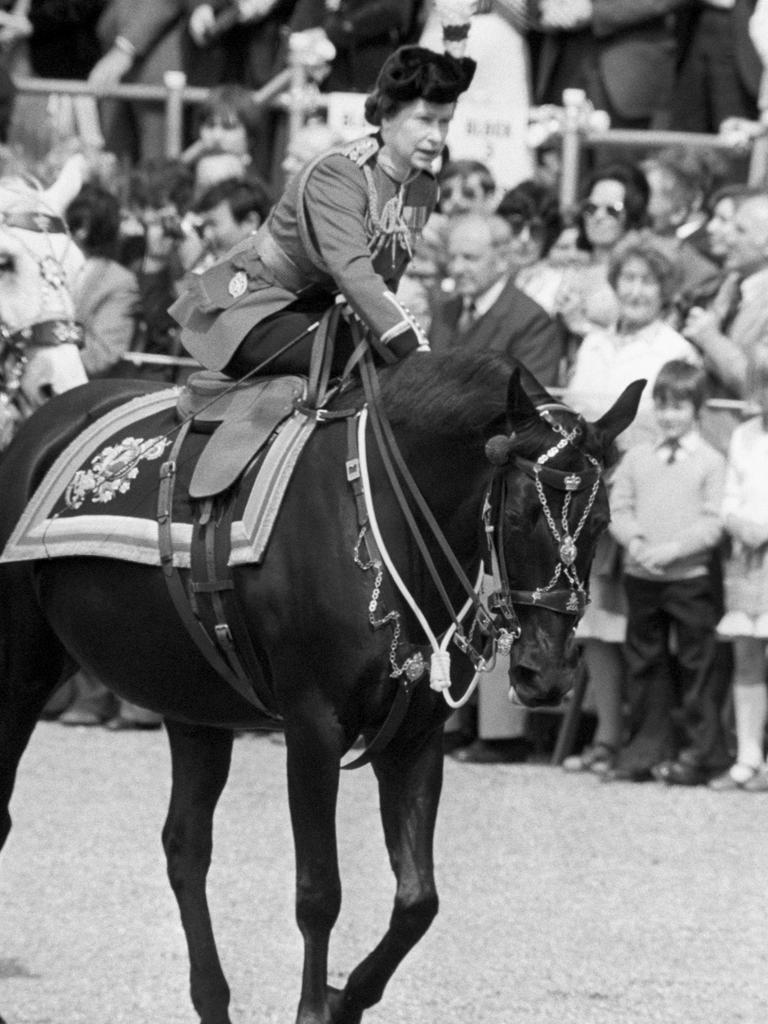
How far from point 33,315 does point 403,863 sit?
78.2 inches

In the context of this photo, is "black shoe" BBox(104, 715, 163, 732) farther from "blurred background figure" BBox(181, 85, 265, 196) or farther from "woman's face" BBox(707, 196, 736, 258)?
"woman's face" BBox(707, 196, 736, 258)

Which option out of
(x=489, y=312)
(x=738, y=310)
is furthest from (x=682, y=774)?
(x=489, y=312)

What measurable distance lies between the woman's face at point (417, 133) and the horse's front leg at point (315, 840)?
137 cm

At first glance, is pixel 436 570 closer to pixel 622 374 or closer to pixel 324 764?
pixel 324 764

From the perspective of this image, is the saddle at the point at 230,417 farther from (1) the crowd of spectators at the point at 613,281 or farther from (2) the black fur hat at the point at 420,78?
(1) the crowd of spectators at the point at 613,281

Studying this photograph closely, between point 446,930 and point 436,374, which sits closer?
point 436,374

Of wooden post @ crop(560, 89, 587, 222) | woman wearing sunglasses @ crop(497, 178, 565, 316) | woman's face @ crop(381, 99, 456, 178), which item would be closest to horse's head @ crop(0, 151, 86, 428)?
woman's face @ crop(381, 99, 456, 178)

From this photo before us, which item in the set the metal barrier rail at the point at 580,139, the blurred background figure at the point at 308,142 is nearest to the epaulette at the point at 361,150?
the blurred background figure at the point at 308,142

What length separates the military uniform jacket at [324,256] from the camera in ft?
17.5

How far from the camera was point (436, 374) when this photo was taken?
5.24m

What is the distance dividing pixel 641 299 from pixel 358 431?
13.4ft

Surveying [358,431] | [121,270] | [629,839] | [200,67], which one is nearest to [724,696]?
[629,839]

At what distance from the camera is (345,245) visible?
538cm

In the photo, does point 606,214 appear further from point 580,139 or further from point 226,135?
point 226,135
